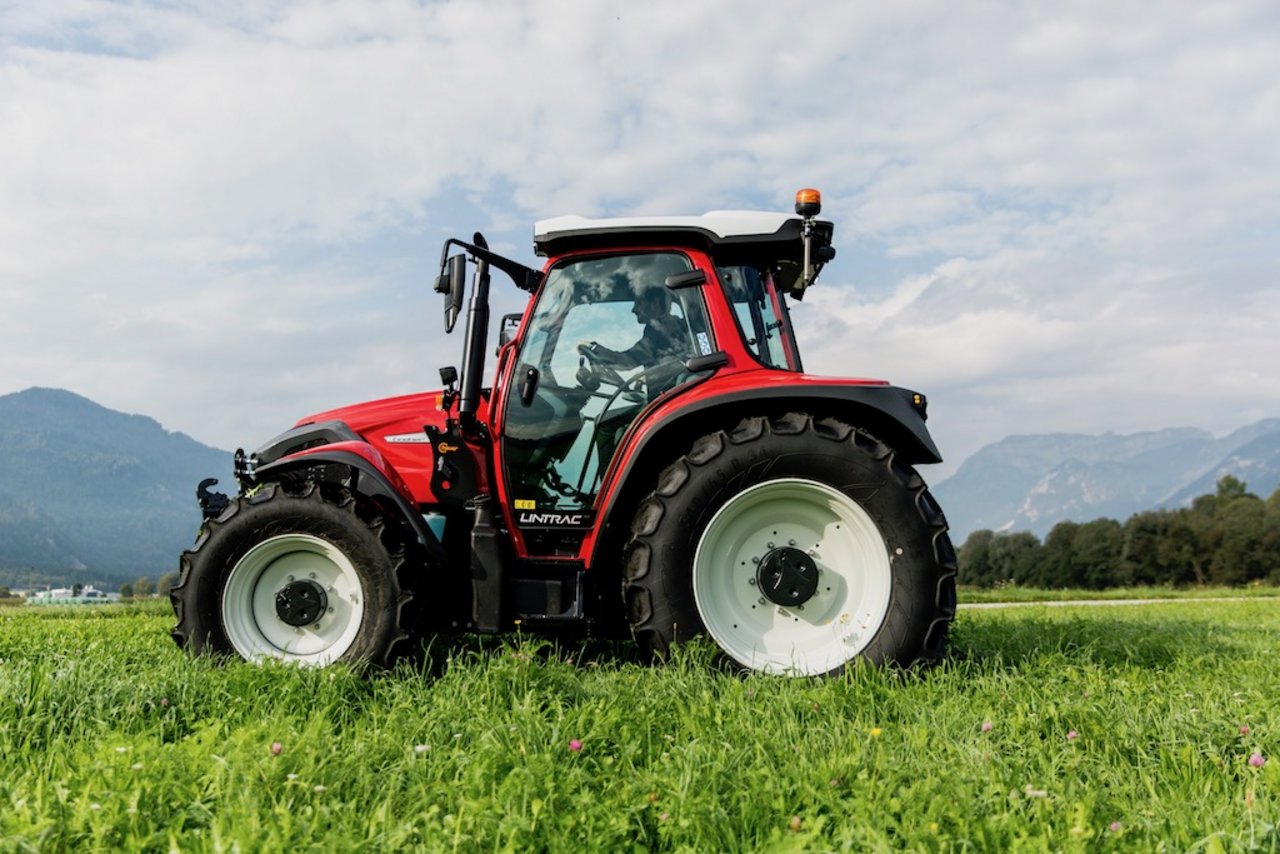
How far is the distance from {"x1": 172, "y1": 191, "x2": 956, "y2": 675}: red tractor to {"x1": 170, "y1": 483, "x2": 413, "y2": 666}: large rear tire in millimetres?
11

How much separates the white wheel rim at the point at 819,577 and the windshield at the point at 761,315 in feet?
2.82

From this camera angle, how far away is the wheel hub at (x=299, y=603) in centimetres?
444

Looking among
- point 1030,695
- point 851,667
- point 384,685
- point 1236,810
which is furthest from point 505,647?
point 1236,810

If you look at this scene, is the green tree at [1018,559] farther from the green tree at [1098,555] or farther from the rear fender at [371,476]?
the rear fender at [371,476]

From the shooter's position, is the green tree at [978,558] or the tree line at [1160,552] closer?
the tree line at [1160,552]

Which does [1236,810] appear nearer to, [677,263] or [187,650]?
[677,263]

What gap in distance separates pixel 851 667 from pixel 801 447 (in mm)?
999

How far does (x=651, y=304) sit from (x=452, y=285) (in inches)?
40.4

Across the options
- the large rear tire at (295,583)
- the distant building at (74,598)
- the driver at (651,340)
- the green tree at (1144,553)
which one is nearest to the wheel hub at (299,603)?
the large rear tire at (295,583)

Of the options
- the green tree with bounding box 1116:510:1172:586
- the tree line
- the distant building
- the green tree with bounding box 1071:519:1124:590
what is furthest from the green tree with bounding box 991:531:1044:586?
the distant building

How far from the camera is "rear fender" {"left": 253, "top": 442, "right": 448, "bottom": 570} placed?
4.44m

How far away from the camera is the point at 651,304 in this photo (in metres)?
4.80

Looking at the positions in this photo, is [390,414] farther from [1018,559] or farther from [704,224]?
[1018,559]

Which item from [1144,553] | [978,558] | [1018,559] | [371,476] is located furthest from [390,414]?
[978,558]
